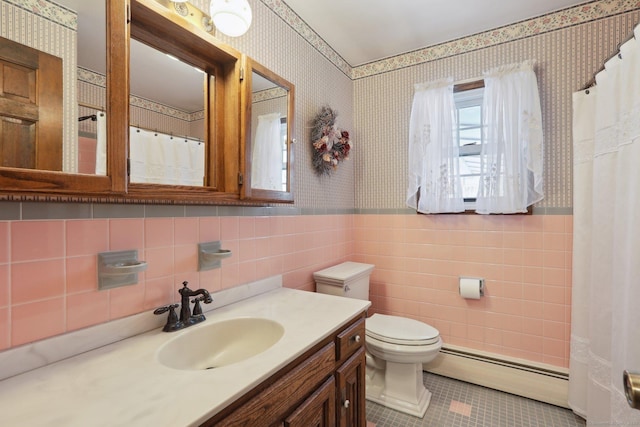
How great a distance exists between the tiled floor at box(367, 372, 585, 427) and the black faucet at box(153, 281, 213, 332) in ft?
4.18

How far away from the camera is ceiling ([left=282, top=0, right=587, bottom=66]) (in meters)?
1.81

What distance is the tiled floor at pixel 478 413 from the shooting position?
173cm

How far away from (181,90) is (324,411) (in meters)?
1.34

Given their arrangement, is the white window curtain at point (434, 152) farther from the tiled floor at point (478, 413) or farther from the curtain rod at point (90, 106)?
the curtain rod at point (90, 106)

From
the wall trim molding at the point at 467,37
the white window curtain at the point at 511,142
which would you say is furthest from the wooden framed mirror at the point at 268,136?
the white window curtain at the point at 511,142

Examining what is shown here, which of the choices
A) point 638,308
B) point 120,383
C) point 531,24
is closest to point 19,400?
point 120,383

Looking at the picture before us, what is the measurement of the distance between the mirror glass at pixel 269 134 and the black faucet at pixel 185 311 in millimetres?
500

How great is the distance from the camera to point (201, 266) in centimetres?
128

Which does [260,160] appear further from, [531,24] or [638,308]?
[531,24]

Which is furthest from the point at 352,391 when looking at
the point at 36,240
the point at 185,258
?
the point at 36,240

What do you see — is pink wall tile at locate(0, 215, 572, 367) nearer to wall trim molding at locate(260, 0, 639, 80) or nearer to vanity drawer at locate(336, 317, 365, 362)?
vanity drawer at locate(336, 317, 365, 362)

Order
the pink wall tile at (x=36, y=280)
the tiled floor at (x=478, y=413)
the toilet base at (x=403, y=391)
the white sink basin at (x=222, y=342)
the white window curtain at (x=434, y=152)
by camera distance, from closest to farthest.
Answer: the pink wall tile at (x=36, y=280) → the white sink basin at (x=222, y=342) → the tiled floor at (x=478, y=413) → the toilet base at (x=403, y=391) → the white window curtain at (x=434, y=152)

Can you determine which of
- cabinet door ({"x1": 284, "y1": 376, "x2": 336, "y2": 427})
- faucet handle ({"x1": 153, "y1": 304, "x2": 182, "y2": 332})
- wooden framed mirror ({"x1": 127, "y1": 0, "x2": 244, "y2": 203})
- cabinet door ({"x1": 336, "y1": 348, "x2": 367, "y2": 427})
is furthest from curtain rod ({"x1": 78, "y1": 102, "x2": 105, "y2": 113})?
cabinet door ({"x1": 336, "y1": 348, "x2": 367, "y2": 427})

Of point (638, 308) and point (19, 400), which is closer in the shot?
point (19, 400)
